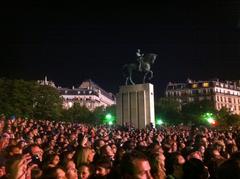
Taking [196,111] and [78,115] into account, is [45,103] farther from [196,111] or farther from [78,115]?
[196,111]

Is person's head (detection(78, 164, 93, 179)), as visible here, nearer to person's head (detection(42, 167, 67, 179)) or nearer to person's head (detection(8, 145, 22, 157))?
person's head (detection(42, 167, 67, 179))

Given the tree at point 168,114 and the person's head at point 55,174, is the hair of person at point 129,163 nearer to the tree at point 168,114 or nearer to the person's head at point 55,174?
the person's head at point 55,174

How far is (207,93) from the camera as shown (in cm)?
14400

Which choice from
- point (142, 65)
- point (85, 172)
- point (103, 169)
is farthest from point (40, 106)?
point (103, 169)

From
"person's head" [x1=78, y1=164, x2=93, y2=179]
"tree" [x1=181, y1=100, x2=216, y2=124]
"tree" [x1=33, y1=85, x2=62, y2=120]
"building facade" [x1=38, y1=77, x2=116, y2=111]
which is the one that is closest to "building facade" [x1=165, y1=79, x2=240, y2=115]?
"tree" [x1=181, y1=100, x2=216, y2=124]

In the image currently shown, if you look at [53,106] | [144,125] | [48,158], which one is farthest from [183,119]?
[48,158]

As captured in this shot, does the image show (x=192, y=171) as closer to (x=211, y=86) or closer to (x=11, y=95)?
(x=11, y=95)

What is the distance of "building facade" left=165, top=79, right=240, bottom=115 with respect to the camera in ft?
472

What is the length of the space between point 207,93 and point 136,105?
10540 cm

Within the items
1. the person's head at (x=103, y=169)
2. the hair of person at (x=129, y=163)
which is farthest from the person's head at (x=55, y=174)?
the hair of person at (x=129, y=163)

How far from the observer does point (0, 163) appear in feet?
24.6

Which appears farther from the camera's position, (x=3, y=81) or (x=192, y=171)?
(x=3, y=81)

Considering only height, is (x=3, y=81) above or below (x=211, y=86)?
below

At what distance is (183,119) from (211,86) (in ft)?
143
